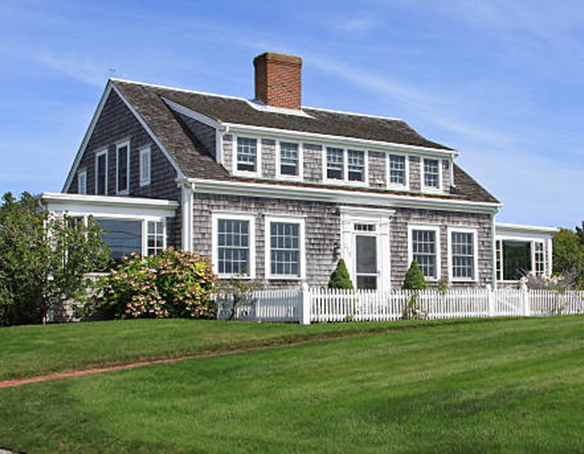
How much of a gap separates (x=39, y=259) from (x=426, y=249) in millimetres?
12840

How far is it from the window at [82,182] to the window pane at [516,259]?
53.0 feet

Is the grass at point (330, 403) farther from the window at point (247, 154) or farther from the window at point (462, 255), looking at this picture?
A: the window at point (462, 255)

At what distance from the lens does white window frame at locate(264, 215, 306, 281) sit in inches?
938

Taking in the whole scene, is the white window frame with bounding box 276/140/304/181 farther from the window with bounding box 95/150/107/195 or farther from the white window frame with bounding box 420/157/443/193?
the window with bounding box 95/150/107/195

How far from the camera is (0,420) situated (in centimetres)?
1066

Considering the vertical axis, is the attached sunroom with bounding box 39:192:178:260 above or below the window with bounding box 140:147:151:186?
below

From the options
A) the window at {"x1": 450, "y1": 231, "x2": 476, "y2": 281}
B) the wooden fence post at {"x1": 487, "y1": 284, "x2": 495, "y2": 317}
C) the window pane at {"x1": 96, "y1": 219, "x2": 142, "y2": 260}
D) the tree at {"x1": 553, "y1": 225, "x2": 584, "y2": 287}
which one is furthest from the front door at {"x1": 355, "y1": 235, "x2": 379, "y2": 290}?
the tree at {"x1": 553, "y1": 225, "x2": 584, "y2": 287}

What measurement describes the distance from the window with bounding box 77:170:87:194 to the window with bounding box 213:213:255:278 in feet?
28.1

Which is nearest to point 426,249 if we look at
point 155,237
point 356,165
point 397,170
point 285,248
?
point 397,170

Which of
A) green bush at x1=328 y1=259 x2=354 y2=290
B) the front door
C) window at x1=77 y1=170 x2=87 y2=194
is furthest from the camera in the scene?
window at x1=77 y1=170 x2=87 y2=194

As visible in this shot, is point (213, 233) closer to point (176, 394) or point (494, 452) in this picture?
point (176, 394)

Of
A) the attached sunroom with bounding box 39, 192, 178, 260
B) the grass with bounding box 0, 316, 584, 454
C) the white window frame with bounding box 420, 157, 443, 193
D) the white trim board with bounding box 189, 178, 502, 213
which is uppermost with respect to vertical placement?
the white window frame with bounding box 420, 157, 443, 193

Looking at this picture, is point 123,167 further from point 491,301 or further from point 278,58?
point 491,301

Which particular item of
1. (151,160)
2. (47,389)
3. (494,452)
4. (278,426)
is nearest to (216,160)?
(151,160)
